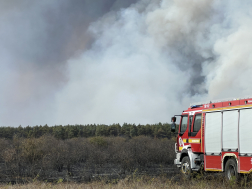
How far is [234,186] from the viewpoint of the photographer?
11.1 m

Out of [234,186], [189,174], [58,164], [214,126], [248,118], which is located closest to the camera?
[234,186]

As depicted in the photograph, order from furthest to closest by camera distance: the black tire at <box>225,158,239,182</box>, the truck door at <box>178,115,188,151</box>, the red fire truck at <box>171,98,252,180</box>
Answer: the truck door at <box>178,115,188,151</box>
the black tire at <box>225,158,239,182</box>
the red fire truck at <box>171,98,252,180</box>

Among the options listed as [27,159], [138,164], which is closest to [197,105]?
[138,164]

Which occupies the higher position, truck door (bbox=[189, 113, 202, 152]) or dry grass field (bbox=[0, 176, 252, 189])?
truck door (bbox=[189, 113, 202, 152])

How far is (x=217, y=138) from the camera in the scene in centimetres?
1398

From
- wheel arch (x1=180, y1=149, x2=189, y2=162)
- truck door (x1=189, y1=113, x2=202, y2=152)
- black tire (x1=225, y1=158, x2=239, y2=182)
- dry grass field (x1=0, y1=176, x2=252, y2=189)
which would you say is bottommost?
dry grass field (x1=0, y1=176, x2=252, y2=189)

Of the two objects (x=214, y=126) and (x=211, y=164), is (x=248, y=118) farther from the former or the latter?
(x=211, y=164)

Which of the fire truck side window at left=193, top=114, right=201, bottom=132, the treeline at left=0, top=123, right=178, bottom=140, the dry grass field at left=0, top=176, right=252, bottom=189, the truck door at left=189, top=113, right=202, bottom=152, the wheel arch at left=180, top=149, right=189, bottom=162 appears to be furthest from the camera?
the treeline at left=0, top=123, right=178, bottom=140

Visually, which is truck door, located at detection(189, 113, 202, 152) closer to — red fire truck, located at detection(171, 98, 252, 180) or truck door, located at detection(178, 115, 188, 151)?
red fire truck, located at detection(171, 98, 252, 180)

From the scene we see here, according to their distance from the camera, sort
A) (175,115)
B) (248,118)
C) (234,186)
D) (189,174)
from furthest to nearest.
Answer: (175,115)
(189,174)
(248,118)
(234,186)

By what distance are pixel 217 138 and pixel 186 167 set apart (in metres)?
3.11

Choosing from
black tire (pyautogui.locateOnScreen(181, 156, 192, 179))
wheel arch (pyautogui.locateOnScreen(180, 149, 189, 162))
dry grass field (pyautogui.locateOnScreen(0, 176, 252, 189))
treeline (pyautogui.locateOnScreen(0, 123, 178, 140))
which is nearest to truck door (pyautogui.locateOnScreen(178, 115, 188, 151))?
wheel arch (pyautogui.locateOnScreen(180, 149, 189, 162))

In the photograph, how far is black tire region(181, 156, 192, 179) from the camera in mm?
15645

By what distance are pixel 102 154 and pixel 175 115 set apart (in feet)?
47.3
